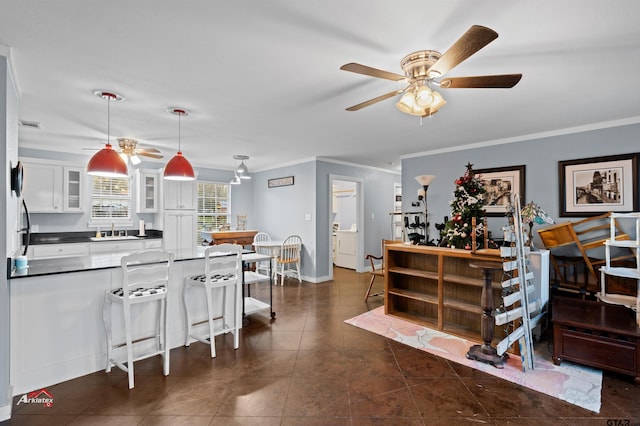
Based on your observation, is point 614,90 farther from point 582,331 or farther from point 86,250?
point 86,250

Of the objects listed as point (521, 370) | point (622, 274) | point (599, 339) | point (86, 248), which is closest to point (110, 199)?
point (86, 248)

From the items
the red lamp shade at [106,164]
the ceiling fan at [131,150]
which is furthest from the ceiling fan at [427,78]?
the ceiling fan at [131,150]

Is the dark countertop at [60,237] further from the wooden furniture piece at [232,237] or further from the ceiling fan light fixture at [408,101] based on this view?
the ceiling fan light fixture at [408,101]

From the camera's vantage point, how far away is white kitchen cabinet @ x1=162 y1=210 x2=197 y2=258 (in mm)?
5688

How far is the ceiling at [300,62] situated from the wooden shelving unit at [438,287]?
1.60m

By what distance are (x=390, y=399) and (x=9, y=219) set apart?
3.01 m

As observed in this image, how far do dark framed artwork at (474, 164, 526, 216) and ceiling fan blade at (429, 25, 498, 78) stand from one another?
3076mm

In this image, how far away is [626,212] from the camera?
347 cm

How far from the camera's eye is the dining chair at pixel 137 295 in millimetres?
2367

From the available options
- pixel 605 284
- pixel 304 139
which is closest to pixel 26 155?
pixel 304 139

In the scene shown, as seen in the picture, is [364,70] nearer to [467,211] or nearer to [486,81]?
[486,81]

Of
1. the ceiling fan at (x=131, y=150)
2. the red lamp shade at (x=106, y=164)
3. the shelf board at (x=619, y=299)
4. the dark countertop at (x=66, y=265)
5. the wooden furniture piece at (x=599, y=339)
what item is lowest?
the wooden furniture piece at (x=599, y=339)

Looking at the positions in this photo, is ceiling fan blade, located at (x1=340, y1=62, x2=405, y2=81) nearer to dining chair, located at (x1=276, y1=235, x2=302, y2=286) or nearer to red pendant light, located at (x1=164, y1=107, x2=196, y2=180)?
red pendant light, located at (x1=164, y1=107, x2=196, y2=180)

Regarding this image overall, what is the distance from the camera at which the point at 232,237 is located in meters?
6.52
